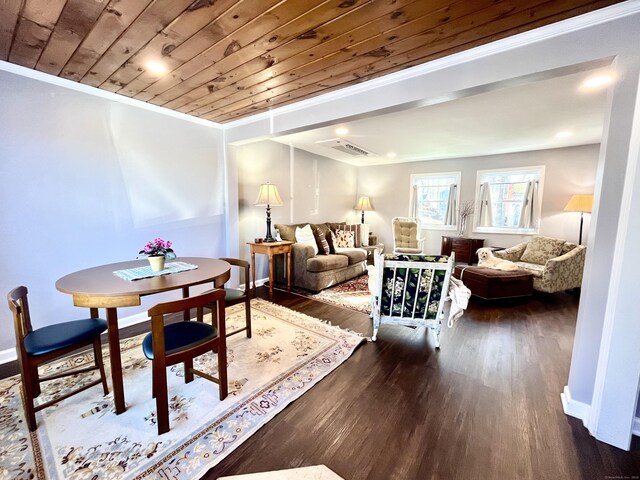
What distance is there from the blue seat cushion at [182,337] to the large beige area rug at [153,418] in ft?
1.43

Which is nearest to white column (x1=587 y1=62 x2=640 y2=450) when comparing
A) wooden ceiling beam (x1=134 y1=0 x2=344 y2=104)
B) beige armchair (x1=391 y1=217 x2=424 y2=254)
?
wooden ceiling beam (x1=134 y1=0 x2=344 y2=104)

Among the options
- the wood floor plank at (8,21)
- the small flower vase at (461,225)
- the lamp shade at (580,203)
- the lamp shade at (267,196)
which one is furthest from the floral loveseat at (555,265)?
the wood floor plank at (8,21)

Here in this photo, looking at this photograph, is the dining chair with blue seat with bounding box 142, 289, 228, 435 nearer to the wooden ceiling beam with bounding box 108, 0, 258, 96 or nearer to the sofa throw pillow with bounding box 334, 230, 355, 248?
the wooden ceiling beam with bounding box 108, 0, 258, 96

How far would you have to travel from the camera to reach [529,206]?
16.3 feet

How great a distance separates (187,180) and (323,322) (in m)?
2.31

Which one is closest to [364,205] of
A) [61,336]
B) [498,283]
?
[498,283]

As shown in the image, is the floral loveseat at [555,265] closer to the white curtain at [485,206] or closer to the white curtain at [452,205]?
the white curtain at [485,206]

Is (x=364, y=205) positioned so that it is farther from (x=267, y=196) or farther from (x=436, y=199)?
(x=267, y=196)

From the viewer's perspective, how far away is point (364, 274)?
16.2 ft

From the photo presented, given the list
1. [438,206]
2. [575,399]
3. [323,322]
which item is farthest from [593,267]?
[438,206]

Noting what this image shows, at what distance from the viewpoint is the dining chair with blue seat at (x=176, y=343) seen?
135 centimetres

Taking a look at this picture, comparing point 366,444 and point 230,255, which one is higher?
point 230,255

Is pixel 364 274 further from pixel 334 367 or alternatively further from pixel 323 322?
pixel 334 367

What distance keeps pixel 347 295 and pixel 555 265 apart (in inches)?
113
